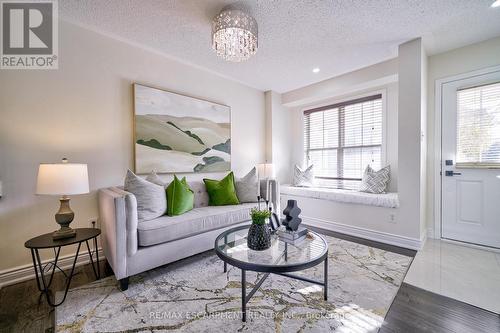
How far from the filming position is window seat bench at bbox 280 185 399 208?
282 centimetres

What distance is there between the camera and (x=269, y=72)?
11.2 ft

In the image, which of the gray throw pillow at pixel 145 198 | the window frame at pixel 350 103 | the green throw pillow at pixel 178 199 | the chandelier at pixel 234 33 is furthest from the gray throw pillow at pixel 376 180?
the gray throw pillow at pixel 145 198

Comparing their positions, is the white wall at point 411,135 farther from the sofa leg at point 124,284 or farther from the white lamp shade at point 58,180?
the white lamp shade at point 58,180

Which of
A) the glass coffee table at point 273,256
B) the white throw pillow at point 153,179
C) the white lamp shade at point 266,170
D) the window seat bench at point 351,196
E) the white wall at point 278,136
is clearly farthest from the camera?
the white wall at point 278,136

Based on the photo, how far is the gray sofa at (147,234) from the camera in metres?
1.75

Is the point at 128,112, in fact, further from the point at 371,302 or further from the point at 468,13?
the point at 468,13

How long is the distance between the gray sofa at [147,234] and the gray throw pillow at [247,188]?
0.51 metres

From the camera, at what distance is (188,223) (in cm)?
216

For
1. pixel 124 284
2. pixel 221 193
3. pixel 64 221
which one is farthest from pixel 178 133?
pixel 124 284

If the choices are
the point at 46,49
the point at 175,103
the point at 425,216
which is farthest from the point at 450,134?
the point at 46,49

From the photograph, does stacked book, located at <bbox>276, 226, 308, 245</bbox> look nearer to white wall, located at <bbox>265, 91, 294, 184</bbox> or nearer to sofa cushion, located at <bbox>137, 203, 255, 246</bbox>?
sofa cushion, located at <bbox>137, 203, 255, 246</bbox>

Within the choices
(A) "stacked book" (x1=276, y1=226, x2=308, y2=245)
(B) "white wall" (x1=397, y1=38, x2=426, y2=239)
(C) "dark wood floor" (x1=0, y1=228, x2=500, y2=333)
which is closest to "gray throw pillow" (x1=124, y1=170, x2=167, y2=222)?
(C) "dark wood floor" (x1=0, y1=228, x2=500, y2=333)

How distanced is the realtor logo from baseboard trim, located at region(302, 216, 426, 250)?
3933 millimetres

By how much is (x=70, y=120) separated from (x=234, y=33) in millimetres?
1899
